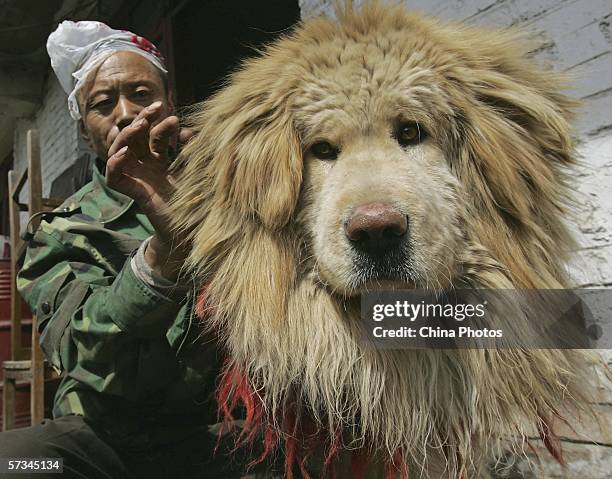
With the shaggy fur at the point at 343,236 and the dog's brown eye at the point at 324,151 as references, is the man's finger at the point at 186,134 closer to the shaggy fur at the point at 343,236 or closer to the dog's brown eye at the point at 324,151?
the shaggy fur at the point at 343,236

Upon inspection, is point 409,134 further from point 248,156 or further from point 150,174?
point 150,174

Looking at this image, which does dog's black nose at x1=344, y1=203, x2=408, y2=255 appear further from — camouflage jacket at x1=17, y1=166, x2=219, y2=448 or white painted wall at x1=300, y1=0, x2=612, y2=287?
white painted wall at x1=300, y1=0, x2=612, y2=287

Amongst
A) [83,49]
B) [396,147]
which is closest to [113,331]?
[396,147]

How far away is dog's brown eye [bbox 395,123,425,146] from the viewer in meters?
0.96

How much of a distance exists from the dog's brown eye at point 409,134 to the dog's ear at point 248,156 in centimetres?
20

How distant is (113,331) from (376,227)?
0.62 meters

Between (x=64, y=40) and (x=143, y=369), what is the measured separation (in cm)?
124

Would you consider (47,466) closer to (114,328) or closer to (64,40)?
(114,328)

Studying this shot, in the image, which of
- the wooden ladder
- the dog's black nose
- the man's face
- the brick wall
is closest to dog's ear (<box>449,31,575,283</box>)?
the dog's black nose

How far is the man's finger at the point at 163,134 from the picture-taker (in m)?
1.02

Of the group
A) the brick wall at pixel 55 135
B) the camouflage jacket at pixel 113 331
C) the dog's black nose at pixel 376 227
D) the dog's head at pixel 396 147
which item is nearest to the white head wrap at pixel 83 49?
the camouflage jacket at pixel 113 331

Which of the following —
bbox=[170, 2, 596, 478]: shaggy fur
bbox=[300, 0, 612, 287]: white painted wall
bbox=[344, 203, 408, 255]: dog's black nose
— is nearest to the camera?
bbox=[344, 203, 408, 255]: dog's black nose

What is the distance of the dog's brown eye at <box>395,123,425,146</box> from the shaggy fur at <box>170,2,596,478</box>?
14mm

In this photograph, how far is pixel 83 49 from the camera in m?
1.70
